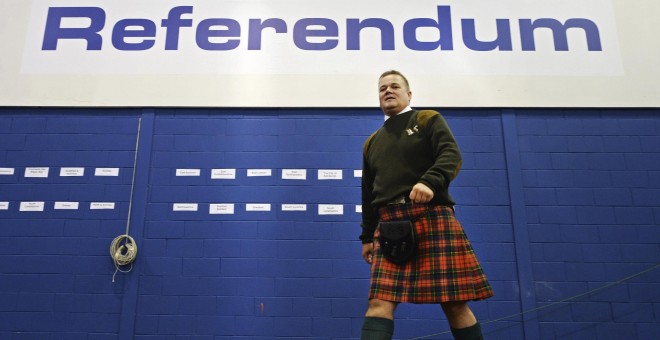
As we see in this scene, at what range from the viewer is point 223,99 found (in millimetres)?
3484

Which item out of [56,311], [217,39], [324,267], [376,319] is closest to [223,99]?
[217,39]

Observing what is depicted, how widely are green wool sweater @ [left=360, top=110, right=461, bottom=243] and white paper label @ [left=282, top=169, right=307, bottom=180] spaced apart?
1.32m

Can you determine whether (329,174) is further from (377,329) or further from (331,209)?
(377,329)

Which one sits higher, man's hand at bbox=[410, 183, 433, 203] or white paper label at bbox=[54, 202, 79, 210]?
white paper label at bbox=[54, 202, 79, 210]

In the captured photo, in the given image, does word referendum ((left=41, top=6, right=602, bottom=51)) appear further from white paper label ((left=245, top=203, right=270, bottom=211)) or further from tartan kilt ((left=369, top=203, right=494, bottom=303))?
tartan kilt ((left=369, top=203, right=494, bottom=303))

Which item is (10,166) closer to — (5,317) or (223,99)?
(5,317)

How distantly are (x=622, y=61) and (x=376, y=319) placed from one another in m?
3.08

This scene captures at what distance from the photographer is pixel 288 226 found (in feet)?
10.7

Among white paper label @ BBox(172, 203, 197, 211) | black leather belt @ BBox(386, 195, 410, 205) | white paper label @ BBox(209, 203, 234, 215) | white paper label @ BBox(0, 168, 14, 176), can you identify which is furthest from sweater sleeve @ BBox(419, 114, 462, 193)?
white paper label @ BBox(0, 168, 14, 176)

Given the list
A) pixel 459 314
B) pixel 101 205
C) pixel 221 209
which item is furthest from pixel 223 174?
pixel 459 314

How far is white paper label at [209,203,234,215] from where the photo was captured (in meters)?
3.28

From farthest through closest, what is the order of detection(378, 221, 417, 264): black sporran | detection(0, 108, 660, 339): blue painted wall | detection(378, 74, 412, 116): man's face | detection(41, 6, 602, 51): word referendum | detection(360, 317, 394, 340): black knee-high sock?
detection(41, 6, 602, 51): word referendum → detection(0, 108, 660, 339): blue painted wall → detection(378, 74, 412, 116): man's face → detection(378, 221, 417, 264): black sporran → detection(360, 317, 394, 340): black knee-high sock

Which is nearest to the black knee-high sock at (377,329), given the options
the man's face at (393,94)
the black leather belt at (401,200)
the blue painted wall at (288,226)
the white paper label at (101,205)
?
the black leather belt at (401,200)

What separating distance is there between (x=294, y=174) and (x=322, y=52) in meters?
0.99
